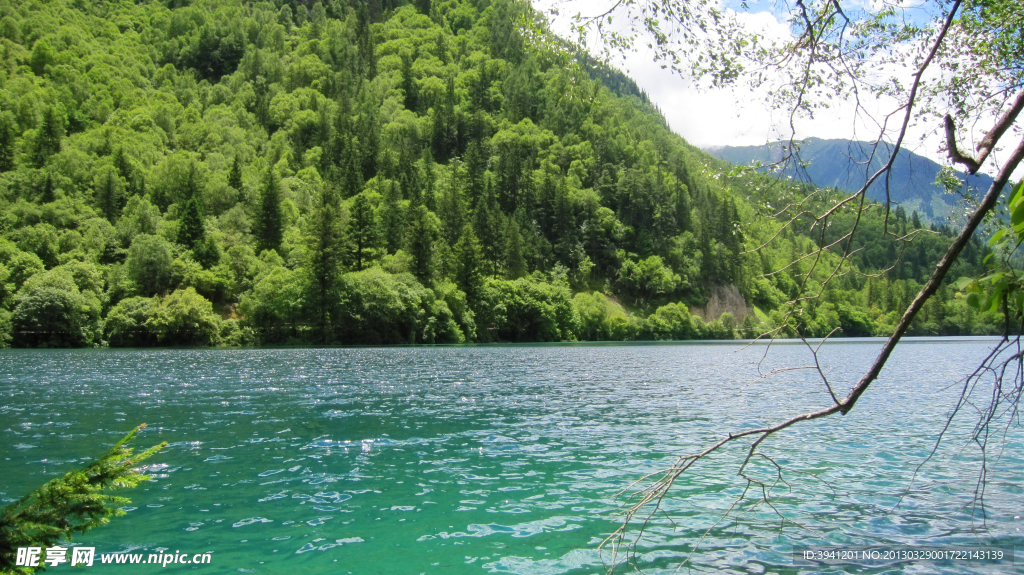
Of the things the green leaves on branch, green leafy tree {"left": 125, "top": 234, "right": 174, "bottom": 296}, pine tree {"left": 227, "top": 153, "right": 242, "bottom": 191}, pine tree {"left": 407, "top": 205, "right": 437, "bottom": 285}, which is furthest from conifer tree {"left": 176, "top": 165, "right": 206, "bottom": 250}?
the green leaves on branch

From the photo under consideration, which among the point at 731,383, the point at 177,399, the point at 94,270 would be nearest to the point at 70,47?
the point at 94,270

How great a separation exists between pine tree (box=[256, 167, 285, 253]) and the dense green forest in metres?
0.38

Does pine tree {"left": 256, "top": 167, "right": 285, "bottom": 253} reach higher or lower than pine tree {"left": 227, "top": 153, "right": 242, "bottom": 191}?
lower

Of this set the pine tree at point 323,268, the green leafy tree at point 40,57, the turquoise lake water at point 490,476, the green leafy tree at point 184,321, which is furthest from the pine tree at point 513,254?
the green leafy tree at point 40,57

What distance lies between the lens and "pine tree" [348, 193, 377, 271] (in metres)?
102

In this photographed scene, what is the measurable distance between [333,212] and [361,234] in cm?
905

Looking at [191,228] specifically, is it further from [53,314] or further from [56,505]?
[56,505]

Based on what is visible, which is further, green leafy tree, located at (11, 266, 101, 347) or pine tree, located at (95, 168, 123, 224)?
pine tree, located at (95, 168, 123, 224)

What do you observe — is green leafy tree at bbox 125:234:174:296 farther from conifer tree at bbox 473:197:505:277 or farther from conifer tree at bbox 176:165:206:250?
conifer tree at bbox 473:197:505:277

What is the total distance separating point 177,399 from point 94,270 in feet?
227

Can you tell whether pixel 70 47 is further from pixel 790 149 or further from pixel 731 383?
pixel 790 149

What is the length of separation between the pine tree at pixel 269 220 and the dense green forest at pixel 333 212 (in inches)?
14.9

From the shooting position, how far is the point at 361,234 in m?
103

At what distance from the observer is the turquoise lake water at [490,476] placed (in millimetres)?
9062
